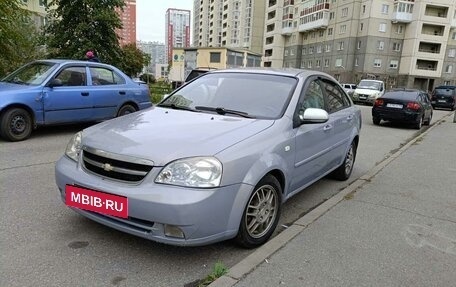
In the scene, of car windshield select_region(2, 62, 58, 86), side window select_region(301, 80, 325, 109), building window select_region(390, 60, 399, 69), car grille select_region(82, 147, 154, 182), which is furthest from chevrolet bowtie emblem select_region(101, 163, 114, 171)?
building window select_region(390, 60, 399, 69)

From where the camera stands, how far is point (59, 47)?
1914cm

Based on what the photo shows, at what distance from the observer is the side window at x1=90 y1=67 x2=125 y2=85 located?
8727 mm

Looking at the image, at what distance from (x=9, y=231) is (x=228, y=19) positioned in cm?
11044

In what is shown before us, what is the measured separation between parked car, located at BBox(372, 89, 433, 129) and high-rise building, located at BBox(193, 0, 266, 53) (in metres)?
80.7

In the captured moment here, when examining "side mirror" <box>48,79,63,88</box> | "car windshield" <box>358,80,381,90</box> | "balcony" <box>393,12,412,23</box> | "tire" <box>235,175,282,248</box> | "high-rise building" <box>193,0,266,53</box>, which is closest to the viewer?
"tire" <box>235,175,282,248</box>

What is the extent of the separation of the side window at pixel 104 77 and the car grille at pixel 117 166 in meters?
5.89

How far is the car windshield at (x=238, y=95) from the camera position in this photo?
4.11m

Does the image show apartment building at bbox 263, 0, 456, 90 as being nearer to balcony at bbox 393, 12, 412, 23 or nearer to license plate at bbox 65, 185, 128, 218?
balcony at bbox 393, 12, 412, 23

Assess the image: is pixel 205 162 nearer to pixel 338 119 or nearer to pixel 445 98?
pixel 338 119

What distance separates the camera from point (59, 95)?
791 cm

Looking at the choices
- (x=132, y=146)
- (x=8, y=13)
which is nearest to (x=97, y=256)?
(x=132, y=146)

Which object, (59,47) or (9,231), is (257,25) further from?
(9,231)

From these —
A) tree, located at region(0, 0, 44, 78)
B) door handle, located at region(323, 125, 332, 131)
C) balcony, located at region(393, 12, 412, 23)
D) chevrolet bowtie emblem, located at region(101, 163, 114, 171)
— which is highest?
balcony, located at region(393, 12, 412, 23)

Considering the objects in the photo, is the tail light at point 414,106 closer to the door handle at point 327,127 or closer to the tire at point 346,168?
the tire at point 346,168
